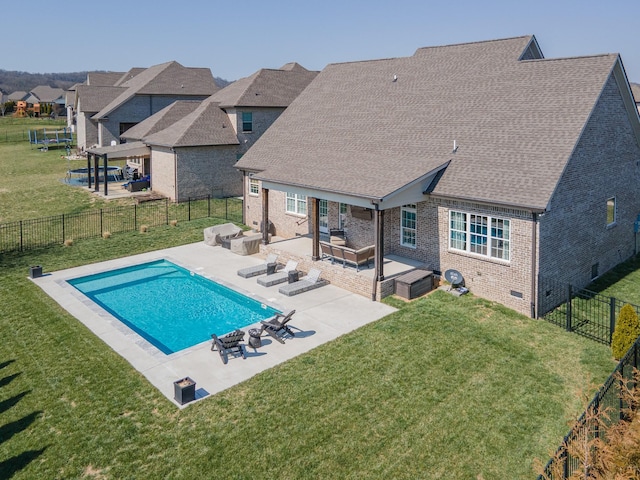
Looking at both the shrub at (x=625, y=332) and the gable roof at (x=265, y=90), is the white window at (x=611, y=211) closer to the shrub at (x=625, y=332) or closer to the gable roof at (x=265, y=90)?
the shrub at (x=625, y=332)

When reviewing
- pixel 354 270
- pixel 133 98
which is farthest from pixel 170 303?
pixel 133 98

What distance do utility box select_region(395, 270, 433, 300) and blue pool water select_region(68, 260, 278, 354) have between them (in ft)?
14.2

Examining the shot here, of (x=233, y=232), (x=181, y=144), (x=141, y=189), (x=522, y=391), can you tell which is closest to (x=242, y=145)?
(x=181, y=144)

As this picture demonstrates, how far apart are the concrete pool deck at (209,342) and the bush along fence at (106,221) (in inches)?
210

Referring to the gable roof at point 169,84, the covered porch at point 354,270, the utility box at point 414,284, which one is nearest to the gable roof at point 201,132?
the covered porch at point 354,270

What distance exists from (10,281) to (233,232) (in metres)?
9.74

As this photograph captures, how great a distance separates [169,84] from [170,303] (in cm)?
3754

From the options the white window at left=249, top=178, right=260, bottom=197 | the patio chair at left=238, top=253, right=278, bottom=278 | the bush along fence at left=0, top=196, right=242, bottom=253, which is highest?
the white window at left=249, top=178, right=260, bottom=197

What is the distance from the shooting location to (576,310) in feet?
55.8

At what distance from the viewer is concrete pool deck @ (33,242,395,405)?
1336 centimetres

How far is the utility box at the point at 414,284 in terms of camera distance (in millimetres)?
17867

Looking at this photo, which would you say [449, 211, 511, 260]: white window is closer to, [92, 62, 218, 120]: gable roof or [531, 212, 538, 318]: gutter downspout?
[531, 212, 538, 318]: gutter downspout

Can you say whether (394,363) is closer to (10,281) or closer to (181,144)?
(10,281)

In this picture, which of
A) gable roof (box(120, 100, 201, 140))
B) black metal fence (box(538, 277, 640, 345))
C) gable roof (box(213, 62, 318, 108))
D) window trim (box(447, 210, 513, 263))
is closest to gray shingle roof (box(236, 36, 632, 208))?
window trim (box(447, 210, 513, 263))
